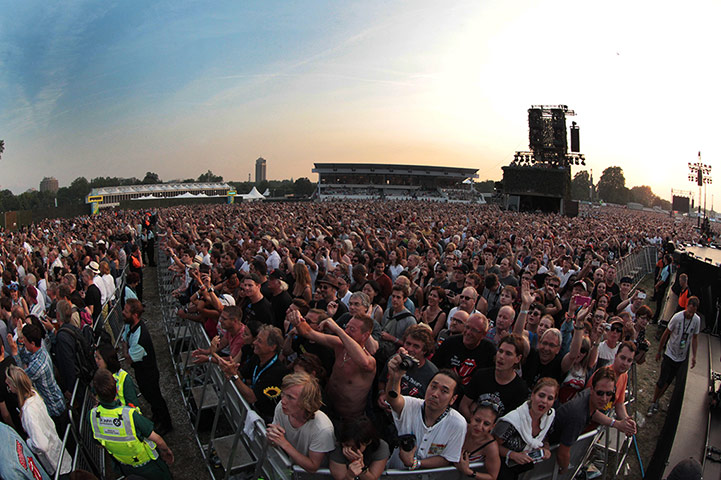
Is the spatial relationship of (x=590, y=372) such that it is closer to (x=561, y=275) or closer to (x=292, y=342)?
(x=292, y=342)

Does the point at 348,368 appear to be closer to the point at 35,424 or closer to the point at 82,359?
the point at 35,424

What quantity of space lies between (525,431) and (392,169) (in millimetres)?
76550

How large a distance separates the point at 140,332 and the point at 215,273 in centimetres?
249

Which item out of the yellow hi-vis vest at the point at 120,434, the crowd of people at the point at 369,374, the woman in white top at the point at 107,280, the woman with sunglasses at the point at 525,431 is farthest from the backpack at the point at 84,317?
the woman with sunglasses at the point at 525,431

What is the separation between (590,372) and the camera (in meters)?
3.87

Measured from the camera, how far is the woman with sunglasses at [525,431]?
112 inches

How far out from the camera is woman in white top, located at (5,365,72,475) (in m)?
3.23

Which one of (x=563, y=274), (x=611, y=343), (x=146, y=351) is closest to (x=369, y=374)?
(x=611, y=343)

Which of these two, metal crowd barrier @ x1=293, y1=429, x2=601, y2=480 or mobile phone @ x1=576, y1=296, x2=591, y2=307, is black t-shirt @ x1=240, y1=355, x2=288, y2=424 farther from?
mobile phone @ x1=576, y1=296, x2=591, y2=307

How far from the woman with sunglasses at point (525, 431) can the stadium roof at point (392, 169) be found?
7456cm

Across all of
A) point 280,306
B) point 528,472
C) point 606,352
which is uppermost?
point 280,306

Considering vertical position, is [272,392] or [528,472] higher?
[272,392]

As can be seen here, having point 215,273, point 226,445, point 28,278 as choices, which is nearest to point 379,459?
point 226,445

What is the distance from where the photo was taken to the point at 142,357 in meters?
4.72
